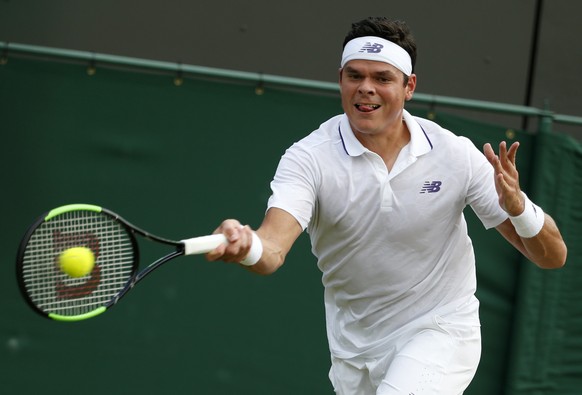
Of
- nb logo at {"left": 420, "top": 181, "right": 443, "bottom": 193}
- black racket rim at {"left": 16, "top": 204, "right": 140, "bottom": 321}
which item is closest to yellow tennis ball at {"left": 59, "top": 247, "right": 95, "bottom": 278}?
black racket rim at {"left": 16, "top": 204, "right": 140, "bottom": 321}

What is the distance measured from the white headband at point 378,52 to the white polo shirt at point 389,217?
23 centimetres

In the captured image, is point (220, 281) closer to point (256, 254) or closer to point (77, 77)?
point (77, 77)

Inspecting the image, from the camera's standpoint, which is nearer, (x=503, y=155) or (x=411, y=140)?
(x=503, y=155)

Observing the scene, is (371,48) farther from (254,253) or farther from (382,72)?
(254,253)

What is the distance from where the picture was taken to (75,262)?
147 inches

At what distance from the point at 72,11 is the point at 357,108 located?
2701 mm

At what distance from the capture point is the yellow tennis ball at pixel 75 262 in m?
3.73

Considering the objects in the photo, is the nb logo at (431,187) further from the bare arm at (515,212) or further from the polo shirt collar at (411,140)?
the bare arm at (515,212)

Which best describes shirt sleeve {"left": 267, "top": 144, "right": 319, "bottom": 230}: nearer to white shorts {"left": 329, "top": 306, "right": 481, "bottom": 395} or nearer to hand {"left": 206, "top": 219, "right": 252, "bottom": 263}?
hand {"left": 206, "top": 219, "right": 252, "bottom": 263}

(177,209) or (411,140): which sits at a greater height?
(411,140)

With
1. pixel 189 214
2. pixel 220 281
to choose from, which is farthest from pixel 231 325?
pixel 189 214

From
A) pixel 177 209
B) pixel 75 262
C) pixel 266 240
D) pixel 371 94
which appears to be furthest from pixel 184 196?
pixel 75 262

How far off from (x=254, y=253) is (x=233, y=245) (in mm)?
136

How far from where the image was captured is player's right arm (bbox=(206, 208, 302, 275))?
364 cm
